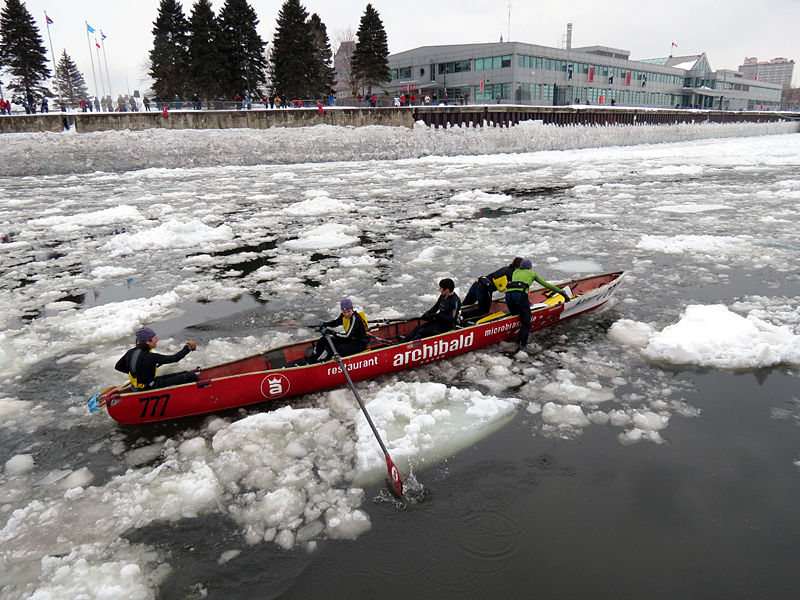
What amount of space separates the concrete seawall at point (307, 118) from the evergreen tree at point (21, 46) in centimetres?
1199

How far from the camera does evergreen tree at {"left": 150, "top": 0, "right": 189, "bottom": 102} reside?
44.3 meters

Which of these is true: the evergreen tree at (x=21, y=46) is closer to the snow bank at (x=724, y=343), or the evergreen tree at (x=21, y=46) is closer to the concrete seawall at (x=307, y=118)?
the concrete seawall at (x=307, y=118)

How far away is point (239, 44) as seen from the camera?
4072 centimetres

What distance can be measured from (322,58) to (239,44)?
1314 cm

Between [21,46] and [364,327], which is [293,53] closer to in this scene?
[21,46]

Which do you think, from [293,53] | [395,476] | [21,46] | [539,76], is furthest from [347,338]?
[539,76]

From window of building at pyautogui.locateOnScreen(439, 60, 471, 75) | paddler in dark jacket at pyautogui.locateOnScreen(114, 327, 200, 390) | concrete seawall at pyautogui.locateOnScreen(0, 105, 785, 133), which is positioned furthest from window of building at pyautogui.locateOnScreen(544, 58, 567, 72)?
paddler in dark jacket at pyautogui.locateOnScreen(114, 327, 200, 390)

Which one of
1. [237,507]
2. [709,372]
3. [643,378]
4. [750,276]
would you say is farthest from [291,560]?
[750,276]

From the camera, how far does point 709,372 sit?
6.62 metres

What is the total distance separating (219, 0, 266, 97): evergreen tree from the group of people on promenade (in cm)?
4049

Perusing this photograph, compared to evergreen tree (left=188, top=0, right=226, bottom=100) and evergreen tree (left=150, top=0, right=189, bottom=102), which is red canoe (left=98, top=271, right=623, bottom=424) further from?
evergreen tree (left=150, top=0, right=189, bottom=102)

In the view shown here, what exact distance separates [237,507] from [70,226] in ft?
51.6

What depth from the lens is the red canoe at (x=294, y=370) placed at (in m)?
5.70

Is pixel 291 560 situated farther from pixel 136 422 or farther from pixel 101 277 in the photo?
pixel 101 277
